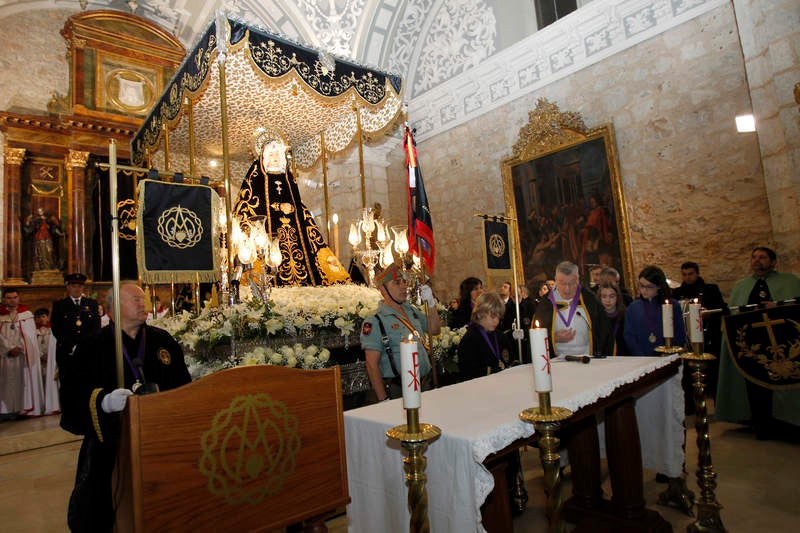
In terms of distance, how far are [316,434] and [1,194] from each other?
1113 centimetres

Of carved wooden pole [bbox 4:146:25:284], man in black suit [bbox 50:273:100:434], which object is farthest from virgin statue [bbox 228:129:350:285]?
carved wooden pole [bbox 4:146:25:284]

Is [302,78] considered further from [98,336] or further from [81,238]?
[81,238]

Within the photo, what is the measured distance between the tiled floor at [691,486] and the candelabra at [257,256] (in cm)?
228

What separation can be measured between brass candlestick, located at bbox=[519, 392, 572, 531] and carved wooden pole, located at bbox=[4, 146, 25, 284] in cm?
1106

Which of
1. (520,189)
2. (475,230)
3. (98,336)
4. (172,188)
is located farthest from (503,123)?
(98,336)

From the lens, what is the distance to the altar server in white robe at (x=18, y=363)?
6.92 m

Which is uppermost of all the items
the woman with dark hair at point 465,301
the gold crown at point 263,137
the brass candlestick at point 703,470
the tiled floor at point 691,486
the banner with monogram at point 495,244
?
the gold crown at point 263,137

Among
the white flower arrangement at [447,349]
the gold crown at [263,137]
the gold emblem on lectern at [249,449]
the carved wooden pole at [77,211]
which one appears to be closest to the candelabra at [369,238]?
the white flower arrangement at [447,349]

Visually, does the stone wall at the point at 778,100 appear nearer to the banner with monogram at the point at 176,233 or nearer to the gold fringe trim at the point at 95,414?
the banner with monogram at the point at 176,233

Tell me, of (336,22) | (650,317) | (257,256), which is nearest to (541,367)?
(650,317)

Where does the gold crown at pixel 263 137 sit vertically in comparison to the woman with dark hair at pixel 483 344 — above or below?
above

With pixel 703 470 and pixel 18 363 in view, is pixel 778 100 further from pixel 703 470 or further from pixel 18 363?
pixel 18 363

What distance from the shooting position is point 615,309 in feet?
14.3

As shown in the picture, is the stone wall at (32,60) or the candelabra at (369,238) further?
the stone wall at (32,60)
